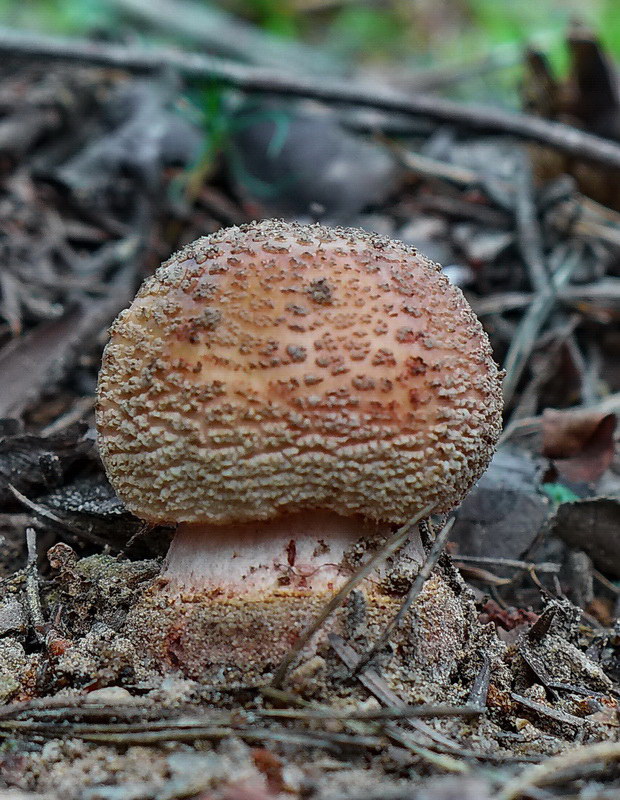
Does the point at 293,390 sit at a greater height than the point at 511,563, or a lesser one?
greater

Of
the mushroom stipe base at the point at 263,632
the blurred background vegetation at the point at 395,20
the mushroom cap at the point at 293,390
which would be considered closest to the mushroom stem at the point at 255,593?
the mushroom stipe base at the point at 263,632

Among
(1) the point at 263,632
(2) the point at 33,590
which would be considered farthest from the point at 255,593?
(2) the point at 33,590

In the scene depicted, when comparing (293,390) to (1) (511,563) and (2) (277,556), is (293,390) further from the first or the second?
(1) (511,563)

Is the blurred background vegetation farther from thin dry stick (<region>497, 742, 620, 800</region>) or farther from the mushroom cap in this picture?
thin dry stick (<region>497, 742, 620, 800</region>)

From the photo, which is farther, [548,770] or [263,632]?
[263,632]

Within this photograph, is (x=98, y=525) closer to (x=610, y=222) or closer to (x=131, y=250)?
(x=131, y=250)

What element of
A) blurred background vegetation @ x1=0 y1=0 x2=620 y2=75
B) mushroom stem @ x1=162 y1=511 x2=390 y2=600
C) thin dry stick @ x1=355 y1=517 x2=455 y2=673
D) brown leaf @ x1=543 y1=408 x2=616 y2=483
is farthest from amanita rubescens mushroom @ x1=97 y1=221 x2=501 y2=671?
blurred background vegetation @ x1=0 y1=0 x2=620 y2=75

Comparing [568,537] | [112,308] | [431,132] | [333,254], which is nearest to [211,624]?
[333,254]

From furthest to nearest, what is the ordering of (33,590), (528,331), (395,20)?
1. (395,20)
2. (528,331)
3. (33,590)
